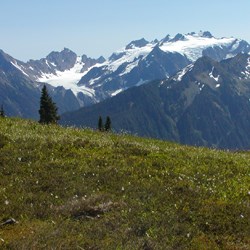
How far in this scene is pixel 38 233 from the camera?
464 inches

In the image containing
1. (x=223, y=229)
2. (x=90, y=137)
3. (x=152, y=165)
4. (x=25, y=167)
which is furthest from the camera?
(x=90, y=137)

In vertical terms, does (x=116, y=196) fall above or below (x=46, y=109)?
above

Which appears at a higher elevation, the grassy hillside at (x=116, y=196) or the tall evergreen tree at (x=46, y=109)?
the grassy hillside at (x=116, y=196)

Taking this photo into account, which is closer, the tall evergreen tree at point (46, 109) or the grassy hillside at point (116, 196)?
the grassy hillside at point (116, 196)

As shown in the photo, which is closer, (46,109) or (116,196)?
(116,196)

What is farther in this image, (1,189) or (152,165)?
(152,165)

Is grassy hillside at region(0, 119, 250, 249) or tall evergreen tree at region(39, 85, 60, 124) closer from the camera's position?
grassy hillside at region(0, 119, 250, 249)

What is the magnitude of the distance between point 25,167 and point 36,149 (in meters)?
2.07

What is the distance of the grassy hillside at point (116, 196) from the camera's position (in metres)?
11.9

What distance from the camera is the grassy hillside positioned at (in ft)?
39.2

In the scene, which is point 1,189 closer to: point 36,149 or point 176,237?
point 36,149

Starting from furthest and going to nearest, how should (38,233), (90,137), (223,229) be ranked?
(90,137) → (223,229) → (38,233)

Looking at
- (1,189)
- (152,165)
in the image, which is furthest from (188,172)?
(1,189)

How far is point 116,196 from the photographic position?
48.7 feet
